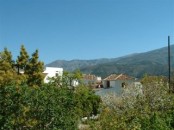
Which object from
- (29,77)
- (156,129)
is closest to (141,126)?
(156,129)

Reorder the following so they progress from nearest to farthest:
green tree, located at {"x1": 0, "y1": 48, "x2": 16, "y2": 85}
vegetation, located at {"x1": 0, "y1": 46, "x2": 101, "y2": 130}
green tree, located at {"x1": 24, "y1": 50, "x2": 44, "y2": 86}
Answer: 1. vegetation, located at {"x1": 0, "y1": 46, "x2": 101, "y2": 130}
2. green tree, located at {"x1": 0, "y1": 48, "x2": 16, "y2": 85}
3. green tree, located at {"x1": 24, "y1": 50, "x2": 44, "y2": 86}

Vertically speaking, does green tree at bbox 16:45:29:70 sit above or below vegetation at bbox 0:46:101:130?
above

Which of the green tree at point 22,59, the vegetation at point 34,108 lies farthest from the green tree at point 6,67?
the vegetation at point 34,108

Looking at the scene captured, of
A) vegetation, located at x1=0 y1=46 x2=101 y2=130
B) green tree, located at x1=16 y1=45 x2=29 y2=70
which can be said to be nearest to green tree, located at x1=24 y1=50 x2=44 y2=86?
green tree, located at x1=16 y1=45 x2=29 y2=70

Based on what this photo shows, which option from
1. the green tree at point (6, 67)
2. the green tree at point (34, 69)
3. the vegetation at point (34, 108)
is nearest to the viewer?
the vegetation at point (34, 108)

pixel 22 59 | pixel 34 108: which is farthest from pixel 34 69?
pixel 34 108

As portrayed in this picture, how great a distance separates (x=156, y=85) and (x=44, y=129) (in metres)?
12.9

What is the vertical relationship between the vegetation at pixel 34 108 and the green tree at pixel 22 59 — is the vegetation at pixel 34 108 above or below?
below

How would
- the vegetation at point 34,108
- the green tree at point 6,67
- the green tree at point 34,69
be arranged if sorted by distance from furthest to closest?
the green tree at point 34,69 → the green tree at point 6,67 → the vegetation at point 34,108

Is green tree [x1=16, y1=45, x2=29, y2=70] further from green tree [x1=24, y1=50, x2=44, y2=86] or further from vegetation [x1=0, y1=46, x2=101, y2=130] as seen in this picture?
vegetation [x1=0, y1=46, x2=101, y2=130]

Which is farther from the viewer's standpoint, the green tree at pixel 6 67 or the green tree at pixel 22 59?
the green tree at pixel 22 59

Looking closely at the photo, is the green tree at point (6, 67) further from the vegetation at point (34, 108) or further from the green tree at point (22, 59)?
the vegetation at point (34, 108)

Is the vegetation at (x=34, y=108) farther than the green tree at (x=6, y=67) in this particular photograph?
No

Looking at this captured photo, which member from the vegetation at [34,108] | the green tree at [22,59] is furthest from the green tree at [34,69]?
the vegetation at [34,108]
